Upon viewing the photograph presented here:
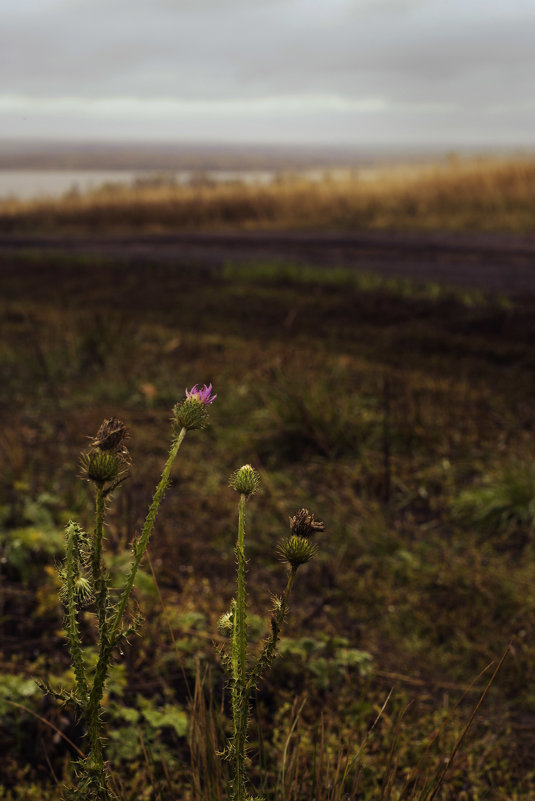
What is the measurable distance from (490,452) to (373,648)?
200 cm

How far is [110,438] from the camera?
1048 mm

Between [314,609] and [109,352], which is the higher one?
[109,352]

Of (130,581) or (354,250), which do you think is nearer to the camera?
(130,581)

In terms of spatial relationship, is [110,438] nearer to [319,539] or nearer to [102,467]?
[102,467]

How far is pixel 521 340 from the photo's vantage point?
6.83 meters

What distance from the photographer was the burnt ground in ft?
34.3

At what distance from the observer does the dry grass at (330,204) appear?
15.8 metres

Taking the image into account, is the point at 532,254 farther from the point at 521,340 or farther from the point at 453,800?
the point at 453,800

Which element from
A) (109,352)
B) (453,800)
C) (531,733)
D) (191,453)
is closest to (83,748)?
(453,800)

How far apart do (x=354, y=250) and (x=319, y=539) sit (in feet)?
32.6

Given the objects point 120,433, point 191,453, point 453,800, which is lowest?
point 453,800

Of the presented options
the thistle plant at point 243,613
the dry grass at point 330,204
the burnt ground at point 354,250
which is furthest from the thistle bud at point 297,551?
the dry grass at point 330,204

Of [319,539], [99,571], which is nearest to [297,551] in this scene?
[99,571]

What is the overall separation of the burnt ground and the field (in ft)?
5.78
